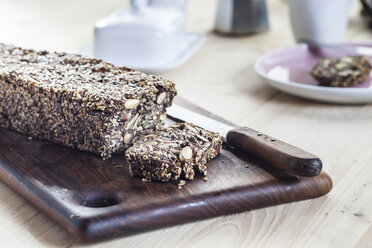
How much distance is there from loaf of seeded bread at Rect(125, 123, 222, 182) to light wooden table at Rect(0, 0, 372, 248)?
15 centimetres

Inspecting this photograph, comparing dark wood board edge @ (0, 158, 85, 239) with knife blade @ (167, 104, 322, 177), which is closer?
dark wood board edge @ (0, 158, 85, 239)

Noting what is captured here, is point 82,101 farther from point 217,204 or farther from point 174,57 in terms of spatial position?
point 174,57

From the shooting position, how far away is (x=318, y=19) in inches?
95.5

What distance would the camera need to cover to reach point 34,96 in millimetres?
1518

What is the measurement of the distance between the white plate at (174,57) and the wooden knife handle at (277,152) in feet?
2.51

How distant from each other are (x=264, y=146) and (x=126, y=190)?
1.26 ft

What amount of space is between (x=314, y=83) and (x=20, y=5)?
2.00m

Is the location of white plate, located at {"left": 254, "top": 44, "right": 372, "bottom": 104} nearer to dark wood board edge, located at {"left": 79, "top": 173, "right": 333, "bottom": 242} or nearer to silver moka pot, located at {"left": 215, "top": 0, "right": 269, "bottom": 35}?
silver moka pot, located at {"left": 215, "top": 0, "right": 269, "bottom": 35}

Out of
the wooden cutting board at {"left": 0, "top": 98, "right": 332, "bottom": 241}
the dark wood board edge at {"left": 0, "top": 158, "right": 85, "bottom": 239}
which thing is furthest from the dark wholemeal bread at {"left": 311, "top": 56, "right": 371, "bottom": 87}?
the dark wood board edge at {"left": 0, "top": 158, "right": 85, "bottom": 239}

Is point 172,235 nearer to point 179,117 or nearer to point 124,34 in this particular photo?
point 179,117

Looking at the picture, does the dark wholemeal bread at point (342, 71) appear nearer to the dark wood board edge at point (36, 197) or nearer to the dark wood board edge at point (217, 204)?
the dark wood board edge at point (217, 204)

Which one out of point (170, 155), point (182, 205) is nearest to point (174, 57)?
point (170, 155)

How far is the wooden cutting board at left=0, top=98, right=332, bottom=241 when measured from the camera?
1189 millimetres

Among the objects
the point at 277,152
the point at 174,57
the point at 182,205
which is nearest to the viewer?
the point at 182,205
